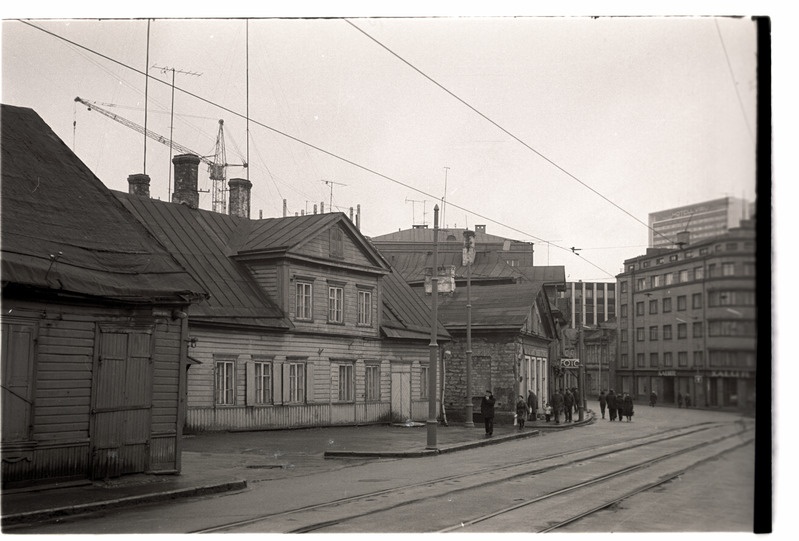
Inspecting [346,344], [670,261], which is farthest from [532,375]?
[670,261]

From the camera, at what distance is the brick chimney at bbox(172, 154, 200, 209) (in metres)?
33.6

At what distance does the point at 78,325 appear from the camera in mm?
15281

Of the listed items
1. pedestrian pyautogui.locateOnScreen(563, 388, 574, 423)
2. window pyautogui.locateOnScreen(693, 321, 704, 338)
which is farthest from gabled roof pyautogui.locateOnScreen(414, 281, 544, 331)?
window pyautogui.locateOnScreen(693, 321, 704, 338)

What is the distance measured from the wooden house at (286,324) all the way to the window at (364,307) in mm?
47

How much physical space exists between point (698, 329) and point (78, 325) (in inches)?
378

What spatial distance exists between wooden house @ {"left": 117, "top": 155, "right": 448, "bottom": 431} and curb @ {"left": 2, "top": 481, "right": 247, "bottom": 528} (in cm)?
1156

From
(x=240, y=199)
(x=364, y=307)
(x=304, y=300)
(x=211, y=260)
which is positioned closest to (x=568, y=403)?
(x=364, y=307)

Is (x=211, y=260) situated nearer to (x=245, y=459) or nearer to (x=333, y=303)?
(x=333, y=303)

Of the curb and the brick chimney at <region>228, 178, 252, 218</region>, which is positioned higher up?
the brick chimney at <region>228, 178, 252, 218</region>

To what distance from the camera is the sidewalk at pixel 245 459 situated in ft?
44.0

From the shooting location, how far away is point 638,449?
22.8 m

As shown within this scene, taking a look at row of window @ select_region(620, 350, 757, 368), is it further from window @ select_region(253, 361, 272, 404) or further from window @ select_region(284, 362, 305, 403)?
window @ select_region(284, 362, 305, 403)

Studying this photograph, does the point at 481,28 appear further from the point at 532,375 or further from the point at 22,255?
the point at 532,375
